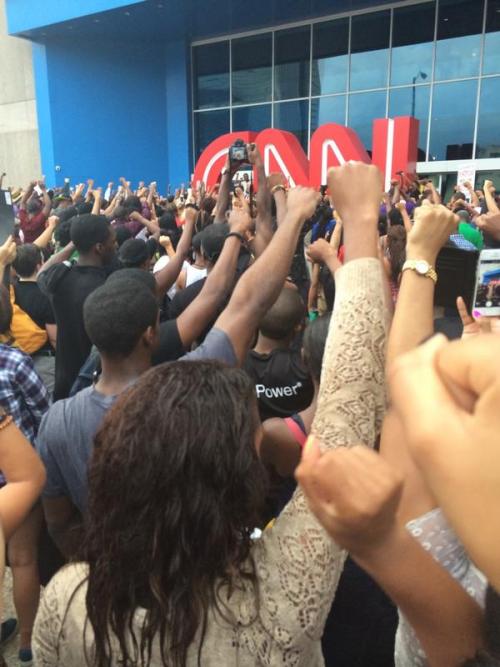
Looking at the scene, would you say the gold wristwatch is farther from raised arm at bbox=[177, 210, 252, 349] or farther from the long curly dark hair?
raised arm at bbox=[177, 210, 252, 349]

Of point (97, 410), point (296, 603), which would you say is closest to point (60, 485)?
point (97, 410)

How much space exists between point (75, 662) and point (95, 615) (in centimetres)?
15

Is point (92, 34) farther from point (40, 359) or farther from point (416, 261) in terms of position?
point (416, 261)

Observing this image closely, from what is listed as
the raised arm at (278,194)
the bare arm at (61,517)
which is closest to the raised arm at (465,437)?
the bare arm at (61,517)

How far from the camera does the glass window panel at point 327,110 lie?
16328 millimetres

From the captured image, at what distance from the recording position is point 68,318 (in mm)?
2971

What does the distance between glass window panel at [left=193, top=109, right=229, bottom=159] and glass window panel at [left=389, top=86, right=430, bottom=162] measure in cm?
568

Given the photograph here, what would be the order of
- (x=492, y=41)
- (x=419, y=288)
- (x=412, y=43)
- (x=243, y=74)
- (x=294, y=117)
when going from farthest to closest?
(x=243, y=74) → (x=294, y=117) → (x=412, y=43) → (x=492, y=41) → (x=419, y=288)

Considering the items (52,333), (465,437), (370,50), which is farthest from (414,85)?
(465,437)

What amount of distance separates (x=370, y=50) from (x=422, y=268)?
1646 cm

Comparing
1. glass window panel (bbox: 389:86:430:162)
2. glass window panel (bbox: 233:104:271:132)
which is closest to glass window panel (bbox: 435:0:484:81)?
glass window panel (bbox: 389:86:430:162)

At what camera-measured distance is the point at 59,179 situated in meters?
17.9

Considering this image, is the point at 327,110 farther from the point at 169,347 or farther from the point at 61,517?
the point at 61,517

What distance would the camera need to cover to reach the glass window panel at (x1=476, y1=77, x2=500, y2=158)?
14.0 m
